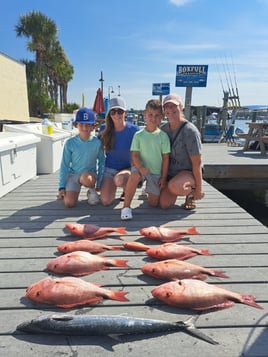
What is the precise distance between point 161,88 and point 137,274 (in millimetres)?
11827

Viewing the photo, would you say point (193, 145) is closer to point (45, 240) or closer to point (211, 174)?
point (45, 240)

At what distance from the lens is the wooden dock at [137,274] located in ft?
5.51

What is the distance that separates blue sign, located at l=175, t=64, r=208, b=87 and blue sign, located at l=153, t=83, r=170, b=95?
318 centimetres

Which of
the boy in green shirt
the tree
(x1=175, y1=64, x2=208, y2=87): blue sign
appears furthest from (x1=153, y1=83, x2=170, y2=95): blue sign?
the tree

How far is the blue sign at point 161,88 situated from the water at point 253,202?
237 inches

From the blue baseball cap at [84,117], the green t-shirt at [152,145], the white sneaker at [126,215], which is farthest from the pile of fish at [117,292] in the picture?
the blue baseball cap at [84,117]

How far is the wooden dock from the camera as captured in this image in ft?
5.51

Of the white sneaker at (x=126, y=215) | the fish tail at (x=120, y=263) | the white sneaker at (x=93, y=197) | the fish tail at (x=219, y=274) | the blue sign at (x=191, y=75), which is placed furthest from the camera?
the blue sign at (x=191, y=75)

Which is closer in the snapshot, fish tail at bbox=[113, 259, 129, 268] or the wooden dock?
the wooden dock

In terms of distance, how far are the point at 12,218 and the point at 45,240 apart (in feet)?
2.86

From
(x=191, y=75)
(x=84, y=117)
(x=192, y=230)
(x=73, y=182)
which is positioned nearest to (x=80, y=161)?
(x=73, y=182)

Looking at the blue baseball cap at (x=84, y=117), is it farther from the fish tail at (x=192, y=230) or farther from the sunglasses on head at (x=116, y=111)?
the fish tail at (x=192, y=230)

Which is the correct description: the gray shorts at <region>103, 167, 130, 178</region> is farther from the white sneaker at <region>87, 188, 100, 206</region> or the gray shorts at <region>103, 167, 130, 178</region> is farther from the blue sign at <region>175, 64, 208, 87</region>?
the blue sign at <region>175, 64, 208, 87</region>

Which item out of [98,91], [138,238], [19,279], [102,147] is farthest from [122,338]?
[98,91]
